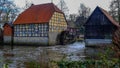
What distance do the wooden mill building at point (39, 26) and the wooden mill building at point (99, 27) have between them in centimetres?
709

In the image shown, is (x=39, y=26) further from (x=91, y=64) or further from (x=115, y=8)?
(x=91, y=64)

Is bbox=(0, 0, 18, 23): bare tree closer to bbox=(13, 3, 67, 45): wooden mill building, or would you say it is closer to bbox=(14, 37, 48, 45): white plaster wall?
bbox=(13, 3, 67, 45): wooden mill building

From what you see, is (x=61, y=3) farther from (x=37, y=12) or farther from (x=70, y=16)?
(x=37, y=12)

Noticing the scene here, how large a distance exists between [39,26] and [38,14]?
2766 millimetres

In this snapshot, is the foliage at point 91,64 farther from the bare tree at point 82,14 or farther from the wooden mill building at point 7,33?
the bare tree at point 82,14

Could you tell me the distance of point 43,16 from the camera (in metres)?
41.0

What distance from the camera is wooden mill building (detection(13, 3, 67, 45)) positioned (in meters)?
39.5

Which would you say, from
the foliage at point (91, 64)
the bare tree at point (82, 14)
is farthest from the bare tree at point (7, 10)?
the foliage at point (91, 64)

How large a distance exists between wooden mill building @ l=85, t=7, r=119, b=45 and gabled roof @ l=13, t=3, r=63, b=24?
804cm

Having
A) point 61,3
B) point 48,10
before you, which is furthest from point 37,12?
point 61,3

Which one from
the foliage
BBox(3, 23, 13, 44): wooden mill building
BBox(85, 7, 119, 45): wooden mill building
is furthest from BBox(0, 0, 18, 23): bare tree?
the foliage

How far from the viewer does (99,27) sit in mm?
34781

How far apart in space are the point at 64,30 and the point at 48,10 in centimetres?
522

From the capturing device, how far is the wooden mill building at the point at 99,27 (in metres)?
33.9
